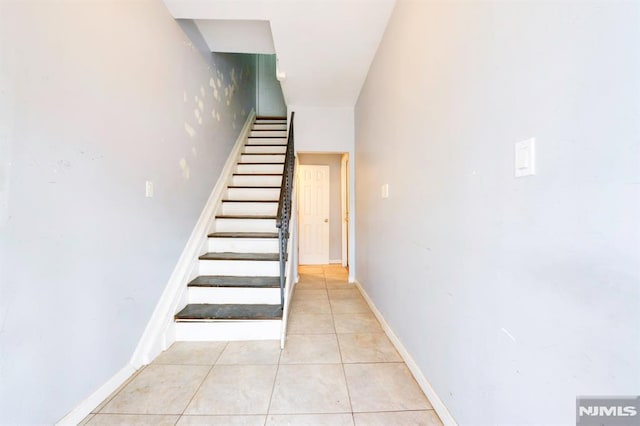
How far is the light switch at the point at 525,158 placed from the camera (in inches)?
29.4

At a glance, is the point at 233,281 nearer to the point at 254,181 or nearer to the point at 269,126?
the point at 254,181

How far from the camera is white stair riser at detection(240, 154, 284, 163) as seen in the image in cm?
386

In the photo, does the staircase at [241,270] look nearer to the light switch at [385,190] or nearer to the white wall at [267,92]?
the light switch at [385,190]

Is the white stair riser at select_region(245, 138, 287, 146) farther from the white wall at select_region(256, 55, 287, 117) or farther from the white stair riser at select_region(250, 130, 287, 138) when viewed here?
the white wall at select_region(256, 55, 287, 117)

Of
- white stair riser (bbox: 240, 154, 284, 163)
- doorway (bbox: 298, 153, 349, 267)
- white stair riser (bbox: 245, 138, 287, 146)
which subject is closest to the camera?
white stair riser (bbox: 240, 154, 284, 163)

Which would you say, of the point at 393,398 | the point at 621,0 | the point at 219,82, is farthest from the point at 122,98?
the point at 393,398

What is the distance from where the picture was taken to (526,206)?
77 centimetres

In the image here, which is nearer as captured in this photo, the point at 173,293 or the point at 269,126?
the point at 173,293

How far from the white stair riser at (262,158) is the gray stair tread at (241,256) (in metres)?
1.69

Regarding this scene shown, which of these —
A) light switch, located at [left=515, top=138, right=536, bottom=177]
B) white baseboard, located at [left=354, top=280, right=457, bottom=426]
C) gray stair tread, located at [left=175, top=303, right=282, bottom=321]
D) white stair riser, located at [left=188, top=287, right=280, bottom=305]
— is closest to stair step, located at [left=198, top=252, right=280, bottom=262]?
white stair riser, located at [left=188, top=287, right=280, bottom=305]

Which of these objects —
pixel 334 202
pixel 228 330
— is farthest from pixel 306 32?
pixel 334 202

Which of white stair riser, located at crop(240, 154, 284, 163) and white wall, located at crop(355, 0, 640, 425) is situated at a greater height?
white stair riser, located at crop(240, 154, 284, 163)

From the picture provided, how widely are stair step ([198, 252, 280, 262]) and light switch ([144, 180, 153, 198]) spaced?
2.82 ft

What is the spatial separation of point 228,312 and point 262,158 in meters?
2.42
